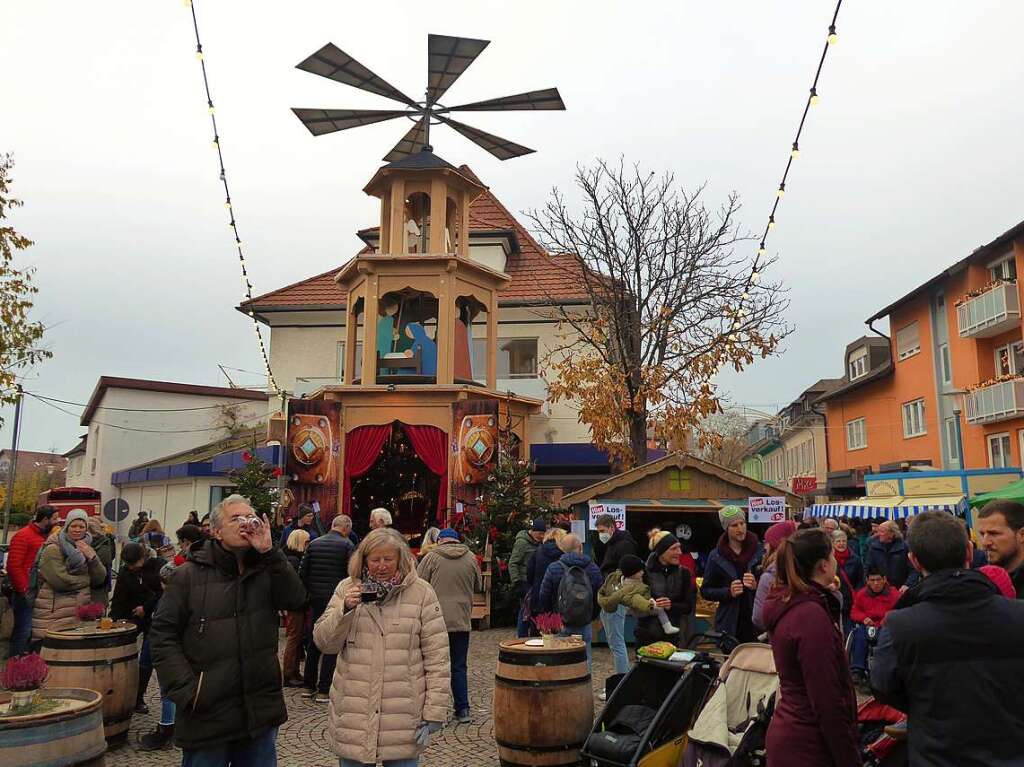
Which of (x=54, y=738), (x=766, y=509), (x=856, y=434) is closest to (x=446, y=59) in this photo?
(x=766, y=509)

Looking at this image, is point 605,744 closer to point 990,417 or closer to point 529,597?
point 529,597

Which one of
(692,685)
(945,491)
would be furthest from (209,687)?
(945,491)

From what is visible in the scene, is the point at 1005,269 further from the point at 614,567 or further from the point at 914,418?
the point at 614,567

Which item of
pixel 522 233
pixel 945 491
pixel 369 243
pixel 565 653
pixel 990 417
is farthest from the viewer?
pixel 522 233

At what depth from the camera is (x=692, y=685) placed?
5.46 metres

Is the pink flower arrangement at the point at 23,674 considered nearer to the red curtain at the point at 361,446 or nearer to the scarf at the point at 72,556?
the scarf at the point at 72,556

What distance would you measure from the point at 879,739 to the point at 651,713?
191 cm

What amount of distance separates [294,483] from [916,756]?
1556 centimetres

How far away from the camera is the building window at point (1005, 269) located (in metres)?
24.2

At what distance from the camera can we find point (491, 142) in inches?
768

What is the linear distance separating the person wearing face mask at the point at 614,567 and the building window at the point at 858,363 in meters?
29.1

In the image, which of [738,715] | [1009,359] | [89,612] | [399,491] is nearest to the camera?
[738,715]

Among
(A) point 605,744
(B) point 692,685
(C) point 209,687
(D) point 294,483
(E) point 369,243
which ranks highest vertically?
(E) point 369,243

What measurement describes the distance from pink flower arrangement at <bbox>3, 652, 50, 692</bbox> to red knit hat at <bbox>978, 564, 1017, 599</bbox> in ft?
16.2
